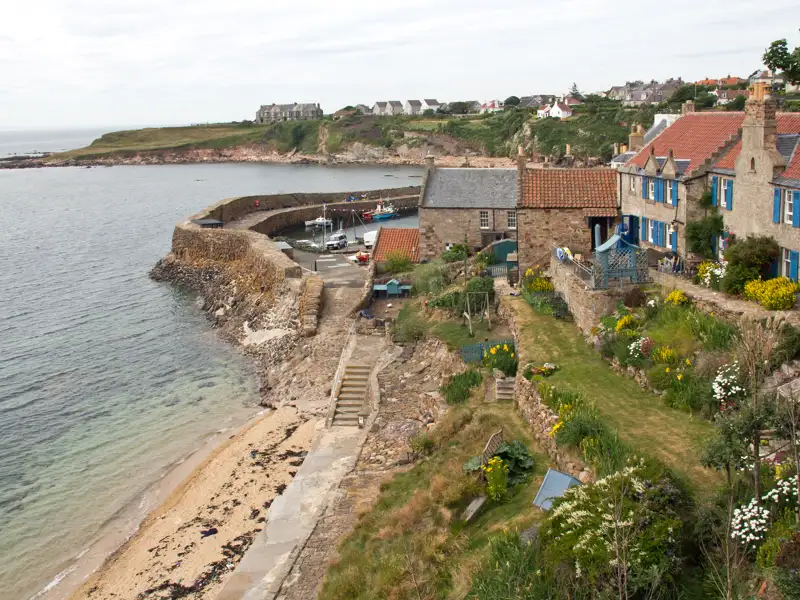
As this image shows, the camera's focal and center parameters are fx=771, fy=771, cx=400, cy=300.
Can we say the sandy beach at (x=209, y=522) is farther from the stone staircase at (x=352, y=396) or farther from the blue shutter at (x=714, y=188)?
the blue shutter at (x=714, y=188)

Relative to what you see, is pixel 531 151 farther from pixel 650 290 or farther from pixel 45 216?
pixel 650 290

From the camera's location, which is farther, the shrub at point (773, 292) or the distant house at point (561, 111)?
the distant house at point (561, 111)

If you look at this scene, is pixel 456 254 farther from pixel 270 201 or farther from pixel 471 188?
pixel 270 201

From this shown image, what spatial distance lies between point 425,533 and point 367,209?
7436 cm

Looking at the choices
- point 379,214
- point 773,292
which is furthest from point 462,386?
point 379,214

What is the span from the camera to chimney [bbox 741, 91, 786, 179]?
73.0 feet

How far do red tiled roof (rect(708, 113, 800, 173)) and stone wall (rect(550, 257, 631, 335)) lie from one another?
558cm

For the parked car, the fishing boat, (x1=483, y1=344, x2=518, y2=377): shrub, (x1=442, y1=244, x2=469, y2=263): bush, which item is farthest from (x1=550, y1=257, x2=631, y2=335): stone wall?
the fishing boat

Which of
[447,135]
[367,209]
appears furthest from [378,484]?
[447,135]

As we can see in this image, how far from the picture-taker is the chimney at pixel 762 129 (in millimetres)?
22266

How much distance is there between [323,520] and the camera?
68.4 feet

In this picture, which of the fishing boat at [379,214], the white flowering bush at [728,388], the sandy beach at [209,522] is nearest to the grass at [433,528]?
the white flowering bush at [728,388]

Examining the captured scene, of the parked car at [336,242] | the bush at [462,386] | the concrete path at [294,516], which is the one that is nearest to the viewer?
the concrete path at [294,516]

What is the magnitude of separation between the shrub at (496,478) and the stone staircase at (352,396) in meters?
10.9
